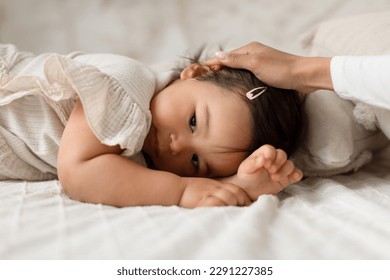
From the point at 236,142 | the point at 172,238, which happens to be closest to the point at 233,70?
the point at 236,142

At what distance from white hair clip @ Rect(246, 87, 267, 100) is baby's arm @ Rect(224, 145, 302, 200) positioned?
0.41 ft

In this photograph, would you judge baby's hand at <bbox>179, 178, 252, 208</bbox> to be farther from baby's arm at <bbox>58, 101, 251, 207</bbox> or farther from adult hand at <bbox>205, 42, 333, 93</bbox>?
adult hand at <bbox>205, 42, 333, 93</bbox>

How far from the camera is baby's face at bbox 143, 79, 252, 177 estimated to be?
104cm

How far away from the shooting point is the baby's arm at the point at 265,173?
0.98 m

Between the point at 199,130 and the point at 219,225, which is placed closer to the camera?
the point at 219,225

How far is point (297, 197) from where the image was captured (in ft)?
3.29

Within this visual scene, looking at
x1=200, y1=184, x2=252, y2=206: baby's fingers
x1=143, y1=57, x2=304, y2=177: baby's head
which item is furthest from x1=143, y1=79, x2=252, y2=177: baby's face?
x1=200, y1=184, x2=252, y2=206: baby's fingers

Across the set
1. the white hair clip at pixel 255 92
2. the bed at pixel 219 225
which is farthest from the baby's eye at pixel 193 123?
the bed at pixel 219 225

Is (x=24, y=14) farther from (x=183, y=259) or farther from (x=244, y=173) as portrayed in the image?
(x=183, y=259)

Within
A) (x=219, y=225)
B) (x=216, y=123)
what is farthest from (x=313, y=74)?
(x=219, y=225)

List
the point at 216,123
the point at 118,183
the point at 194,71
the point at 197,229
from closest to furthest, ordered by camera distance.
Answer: the point at 197,229
the point at 118,183
the point at 216,123
the point at 194,71

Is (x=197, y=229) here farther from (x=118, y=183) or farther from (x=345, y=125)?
(x=345, y=125)

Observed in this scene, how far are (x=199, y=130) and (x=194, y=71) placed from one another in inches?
6.7

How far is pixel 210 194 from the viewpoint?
0.95 metres
